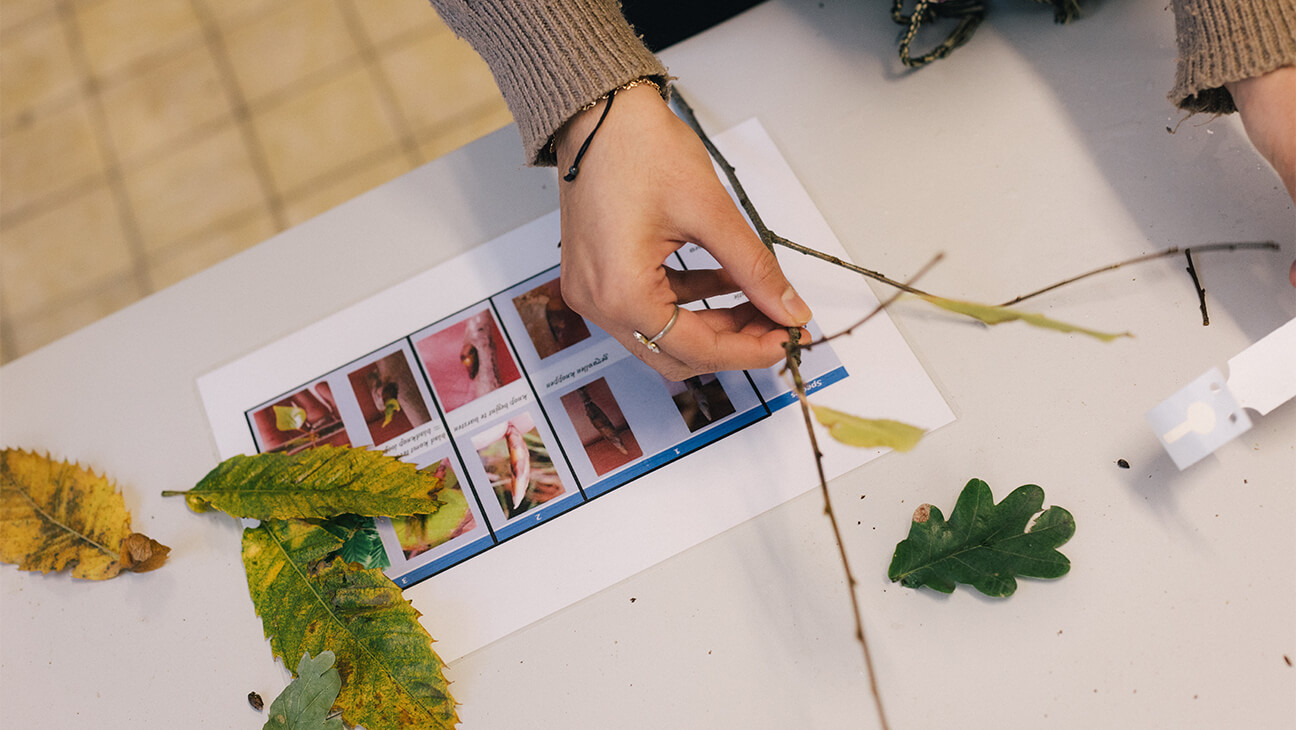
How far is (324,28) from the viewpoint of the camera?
4.76 ft

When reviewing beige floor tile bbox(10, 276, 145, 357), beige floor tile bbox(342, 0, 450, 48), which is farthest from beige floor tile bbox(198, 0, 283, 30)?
beige floor tile bbox(10, 276, 145, 357)

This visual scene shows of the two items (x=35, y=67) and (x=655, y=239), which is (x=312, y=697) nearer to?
(x=655, y=239)

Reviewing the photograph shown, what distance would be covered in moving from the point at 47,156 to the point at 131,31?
305 mm

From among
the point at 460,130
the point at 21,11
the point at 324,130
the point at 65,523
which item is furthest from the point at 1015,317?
the point at 21,11

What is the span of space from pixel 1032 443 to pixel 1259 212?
0.29 meters

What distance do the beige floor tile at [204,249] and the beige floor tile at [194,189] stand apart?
0.06 feet

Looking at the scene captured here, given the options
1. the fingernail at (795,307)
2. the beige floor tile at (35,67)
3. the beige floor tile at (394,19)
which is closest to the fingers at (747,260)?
the fingernail at (795,307)

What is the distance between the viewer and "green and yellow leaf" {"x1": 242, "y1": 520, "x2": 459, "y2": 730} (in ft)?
1.95

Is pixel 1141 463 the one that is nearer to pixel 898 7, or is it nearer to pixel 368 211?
pixel 898 7

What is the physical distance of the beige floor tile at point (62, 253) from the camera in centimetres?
139

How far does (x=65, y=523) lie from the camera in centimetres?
70

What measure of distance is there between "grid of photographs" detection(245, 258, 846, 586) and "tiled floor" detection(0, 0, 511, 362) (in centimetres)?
77

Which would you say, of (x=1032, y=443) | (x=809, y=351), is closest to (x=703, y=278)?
(x=809, y=351)

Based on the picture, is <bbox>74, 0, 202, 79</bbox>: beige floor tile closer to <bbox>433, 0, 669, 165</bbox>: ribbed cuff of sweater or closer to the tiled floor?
the tiled floor
